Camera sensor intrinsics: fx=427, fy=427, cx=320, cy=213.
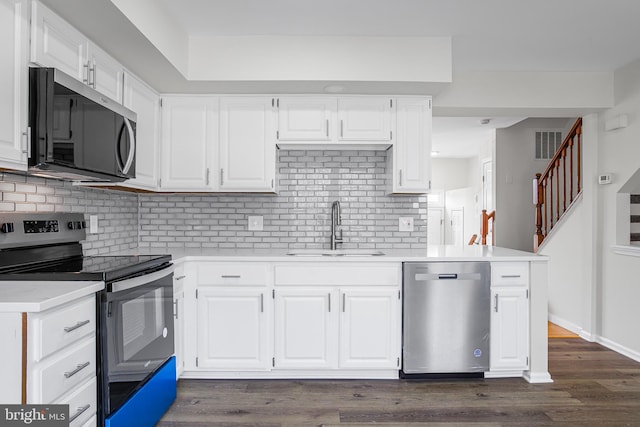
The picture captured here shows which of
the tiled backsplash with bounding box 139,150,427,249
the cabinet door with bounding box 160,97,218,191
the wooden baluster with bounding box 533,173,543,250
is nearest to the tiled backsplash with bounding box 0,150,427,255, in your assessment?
the tiled backsplash with bounding box 139,150,427,249

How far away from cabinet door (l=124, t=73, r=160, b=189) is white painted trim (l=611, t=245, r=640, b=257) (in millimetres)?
3822

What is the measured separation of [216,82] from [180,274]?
1.36 m

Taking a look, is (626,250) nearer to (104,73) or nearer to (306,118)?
(306,118)

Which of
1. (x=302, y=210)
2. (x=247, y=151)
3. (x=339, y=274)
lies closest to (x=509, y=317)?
(x=339, y=274)

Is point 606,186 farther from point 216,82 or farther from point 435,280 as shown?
point 216,82

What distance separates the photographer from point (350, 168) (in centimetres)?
358

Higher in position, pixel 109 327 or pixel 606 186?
pixel 606 186

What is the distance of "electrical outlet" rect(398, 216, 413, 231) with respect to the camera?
3.59 m

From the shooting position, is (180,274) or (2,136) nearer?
(2,136)

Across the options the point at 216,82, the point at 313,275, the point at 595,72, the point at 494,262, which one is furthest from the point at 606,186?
the point at 216,82

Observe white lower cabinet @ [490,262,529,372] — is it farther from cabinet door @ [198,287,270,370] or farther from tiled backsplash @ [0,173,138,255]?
tiled backsplash @ [0,173,138,255]

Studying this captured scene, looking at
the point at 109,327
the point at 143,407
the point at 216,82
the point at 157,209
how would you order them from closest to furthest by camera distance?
1. the point at 109,327
2. the point at 143,407
3. the point at 216,82
4. the point at 157,209

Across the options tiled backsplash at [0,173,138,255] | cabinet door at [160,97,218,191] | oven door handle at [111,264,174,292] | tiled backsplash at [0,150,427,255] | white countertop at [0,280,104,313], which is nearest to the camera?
white countertop at [0,280,104,313]

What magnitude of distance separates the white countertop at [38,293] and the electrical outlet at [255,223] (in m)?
1.82
